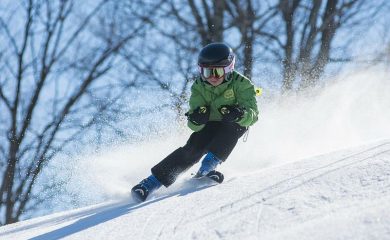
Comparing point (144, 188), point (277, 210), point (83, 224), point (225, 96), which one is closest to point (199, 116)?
point (225, 96)

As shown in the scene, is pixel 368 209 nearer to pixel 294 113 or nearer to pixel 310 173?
pixel 310 173

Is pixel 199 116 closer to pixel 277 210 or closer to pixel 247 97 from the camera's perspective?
pixel 247 97

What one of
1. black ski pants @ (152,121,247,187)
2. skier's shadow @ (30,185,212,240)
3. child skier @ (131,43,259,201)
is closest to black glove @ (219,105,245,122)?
child skier @ (131,43,259,201)

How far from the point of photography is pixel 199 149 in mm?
4836

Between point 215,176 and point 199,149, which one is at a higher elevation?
→ point 199,149

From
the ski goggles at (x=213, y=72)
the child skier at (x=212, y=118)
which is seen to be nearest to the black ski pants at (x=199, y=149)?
the child skier at (x=212, y=118)

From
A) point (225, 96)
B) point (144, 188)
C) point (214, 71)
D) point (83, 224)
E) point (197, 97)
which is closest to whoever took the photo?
point (83, 224)

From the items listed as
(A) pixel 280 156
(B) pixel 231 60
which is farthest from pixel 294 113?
(B) pixel 231 60

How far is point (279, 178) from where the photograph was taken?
370 centimetres

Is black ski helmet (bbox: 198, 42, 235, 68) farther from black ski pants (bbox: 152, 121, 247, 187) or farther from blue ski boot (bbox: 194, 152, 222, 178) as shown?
blue ski boot (bbox: 194, 152, 222, 178)

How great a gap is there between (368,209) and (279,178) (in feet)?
4.47

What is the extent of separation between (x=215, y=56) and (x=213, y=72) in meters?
0.16

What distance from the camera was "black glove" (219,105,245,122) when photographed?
4.73m

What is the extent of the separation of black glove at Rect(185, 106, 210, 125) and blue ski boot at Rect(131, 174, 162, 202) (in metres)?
0.61
